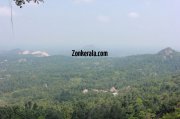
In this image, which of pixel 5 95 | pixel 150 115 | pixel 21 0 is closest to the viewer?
pixel 21 0

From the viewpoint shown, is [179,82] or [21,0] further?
[179,82]

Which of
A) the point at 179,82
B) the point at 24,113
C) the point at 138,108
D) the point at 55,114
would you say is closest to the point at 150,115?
the point at 138,108

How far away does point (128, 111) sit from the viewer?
90.3m

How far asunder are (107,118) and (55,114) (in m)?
16.6

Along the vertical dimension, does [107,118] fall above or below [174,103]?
below

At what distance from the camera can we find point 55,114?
96.2 m

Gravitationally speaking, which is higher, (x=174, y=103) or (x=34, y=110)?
A: (x=174, y=103)

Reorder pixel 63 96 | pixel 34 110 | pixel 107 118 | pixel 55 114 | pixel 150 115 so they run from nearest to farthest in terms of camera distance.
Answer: pixel 150 115 → pixel 107 118 → pixel 55 114 → pixel 34 110 → pixel 63 96

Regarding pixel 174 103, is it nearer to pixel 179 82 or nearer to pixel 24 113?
pixel 24 113

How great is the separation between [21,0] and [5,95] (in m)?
190

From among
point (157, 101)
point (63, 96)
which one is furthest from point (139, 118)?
point (63, 96)

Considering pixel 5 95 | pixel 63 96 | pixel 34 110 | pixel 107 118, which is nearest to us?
pixel 107 118

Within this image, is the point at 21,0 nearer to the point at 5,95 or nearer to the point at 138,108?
the point at 138,108

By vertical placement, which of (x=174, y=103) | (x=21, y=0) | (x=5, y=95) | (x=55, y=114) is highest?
(x=21, y=0)
